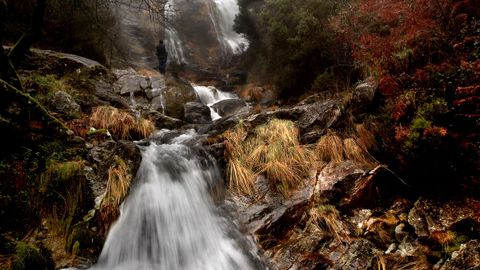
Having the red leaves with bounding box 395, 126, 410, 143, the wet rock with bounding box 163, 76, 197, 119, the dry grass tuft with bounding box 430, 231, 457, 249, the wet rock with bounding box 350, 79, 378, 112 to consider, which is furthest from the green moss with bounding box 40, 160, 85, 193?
the wet rock with bounding box 163, 76, 197, 119

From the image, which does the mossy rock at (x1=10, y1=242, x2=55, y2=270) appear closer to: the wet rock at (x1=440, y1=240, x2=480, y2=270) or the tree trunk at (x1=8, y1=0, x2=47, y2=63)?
the tree trunk at (x1=8, y1=0, x2=47, y2=63)

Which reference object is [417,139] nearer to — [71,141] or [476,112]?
[476,112]

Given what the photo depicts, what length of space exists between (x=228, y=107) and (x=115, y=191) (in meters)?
7.98

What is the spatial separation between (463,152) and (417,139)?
558 mm

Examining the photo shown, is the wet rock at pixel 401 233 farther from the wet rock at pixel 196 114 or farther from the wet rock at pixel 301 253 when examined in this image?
the wet rock at pixel 196 114

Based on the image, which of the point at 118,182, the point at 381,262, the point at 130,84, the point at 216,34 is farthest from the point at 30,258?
the point at 216,34

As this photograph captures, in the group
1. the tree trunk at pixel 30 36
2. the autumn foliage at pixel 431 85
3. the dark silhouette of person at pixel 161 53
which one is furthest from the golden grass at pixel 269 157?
the dark silhouette of person at pixel 161 53

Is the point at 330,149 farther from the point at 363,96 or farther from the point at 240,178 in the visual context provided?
the point at 240,178

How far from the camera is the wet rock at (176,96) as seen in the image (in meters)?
10.7

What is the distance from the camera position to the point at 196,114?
10508 millimetres

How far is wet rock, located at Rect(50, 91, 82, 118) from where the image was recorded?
594cm

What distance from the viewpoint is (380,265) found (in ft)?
12.8

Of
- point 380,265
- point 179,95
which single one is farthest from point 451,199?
point 179,95

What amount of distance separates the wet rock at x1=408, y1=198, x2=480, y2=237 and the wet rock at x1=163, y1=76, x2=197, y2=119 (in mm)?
7970
